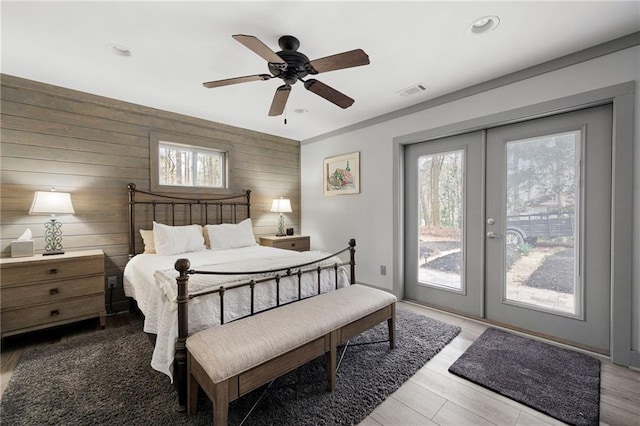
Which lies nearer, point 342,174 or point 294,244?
point 342,174

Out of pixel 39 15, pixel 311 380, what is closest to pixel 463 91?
pixel 311 380

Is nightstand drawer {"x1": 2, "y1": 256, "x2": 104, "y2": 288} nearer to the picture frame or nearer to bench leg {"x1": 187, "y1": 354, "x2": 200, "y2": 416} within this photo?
bench leg {"x1": 187, "y1": 354, "x2": 200, "y2": 416}

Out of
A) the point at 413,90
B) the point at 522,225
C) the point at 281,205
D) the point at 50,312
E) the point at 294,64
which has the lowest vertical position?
the point at 50,312

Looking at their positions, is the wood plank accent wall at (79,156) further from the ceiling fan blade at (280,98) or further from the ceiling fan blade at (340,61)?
the ceiling fan blade at (340,61)

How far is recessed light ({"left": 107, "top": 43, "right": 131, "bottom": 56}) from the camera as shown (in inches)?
88.5

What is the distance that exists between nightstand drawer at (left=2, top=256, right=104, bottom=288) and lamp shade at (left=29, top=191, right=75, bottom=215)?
50 cm

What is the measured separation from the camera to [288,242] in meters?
4.45

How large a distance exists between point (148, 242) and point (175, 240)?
1.32 ft

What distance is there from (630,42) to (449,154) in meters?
1.58

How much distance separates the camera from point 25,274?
247 cm

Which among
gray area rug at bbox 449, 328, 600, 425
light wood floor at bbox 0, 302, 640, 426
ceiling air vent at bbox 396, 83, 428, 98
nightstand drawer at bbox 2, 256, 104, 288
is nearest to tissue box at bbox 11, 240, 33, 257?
nightstand drawer at bbox 2, 256, 104, 288

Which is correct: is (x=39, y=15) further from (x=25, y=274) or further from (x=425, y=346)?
(x=425, y=346)

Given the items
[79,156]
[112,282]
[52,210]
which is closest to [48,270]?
[52,210]

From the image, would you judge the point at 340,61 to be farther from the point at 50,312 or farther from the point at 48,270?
the point at 50,312
